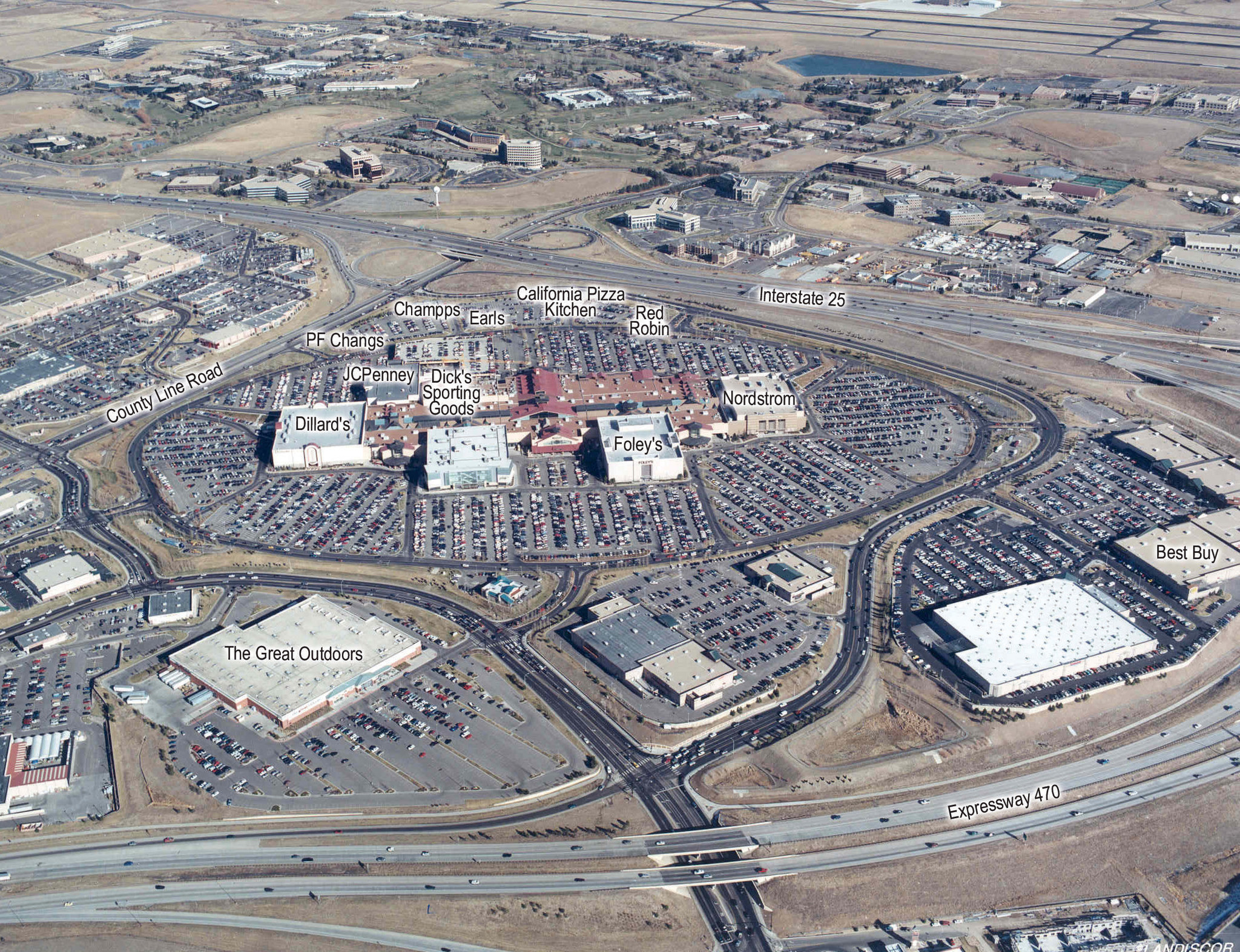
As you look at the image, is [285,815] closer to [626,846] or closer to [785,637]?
[626,846]

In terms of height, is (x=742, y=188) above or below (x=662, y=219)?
above

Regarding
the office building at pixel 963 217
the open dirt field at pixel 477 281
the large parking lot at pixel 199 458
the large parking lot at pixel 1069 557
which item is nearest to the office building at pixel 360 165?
the open dirt field at pixel 477 281

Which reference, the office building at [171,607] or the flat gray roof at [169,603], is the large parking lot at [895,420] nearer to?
the office building at [171,607]

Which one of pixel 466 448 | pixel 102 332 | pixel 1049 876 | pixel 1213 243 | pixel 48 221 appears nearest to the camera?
pixel 1049 876

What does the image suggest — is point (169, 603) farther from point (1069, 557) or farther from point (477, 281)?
point (477, 281)

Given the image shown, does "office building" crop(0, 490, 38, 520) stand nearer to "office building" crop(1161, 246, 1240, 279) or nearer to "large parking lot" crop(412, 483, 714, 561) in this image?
"large parking lot" crop(412, 483, 714, 561)

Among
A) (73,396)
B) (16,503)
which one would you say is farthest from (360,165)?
(16,503)

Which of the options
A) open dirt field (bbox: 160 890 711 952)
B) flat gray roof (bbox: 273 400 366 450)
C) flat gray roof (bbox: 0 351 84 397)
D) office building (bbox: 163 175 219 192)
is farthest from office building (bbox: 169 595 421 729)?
office building (bbox: 163 175 219 192)
